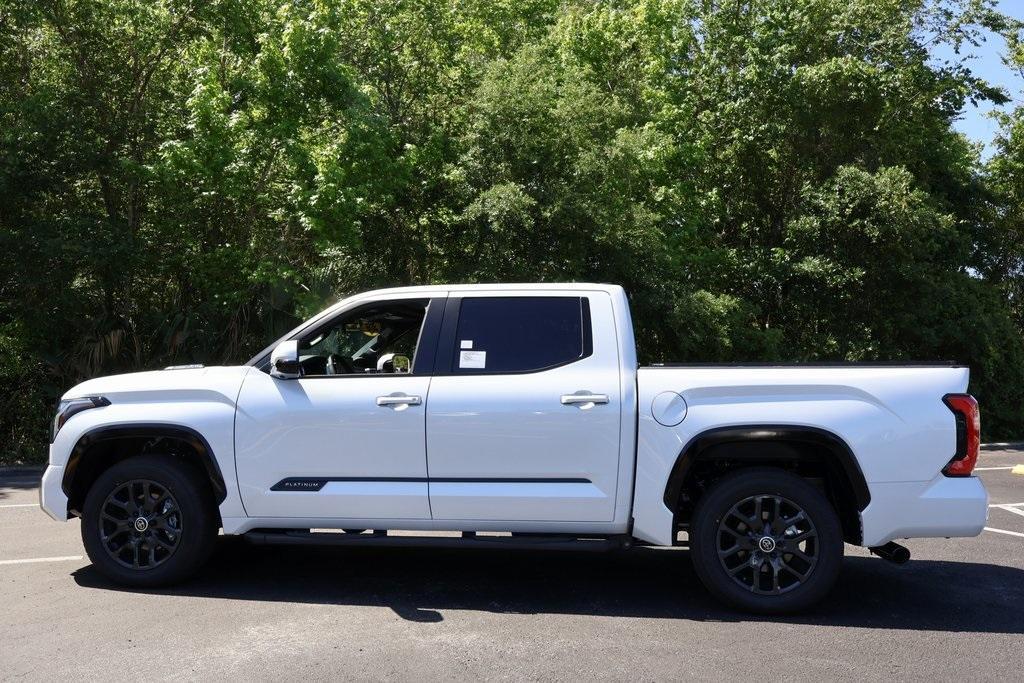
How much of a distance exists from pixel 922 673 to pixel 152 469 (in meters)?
4.61

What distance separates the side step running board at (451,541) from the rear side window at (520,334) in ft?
3.36

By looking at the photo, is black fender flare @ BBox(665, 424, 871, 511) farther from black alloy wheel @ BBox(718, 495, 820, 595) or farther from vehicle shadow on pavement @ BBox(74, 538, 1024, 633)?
vehicle shadow on pavement @ BBox(74, 538, 1024, 633)

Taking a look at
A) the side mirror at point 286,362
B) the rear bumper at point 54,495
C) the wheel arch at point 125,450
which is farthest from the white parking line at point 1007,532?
the rear bumper at point 54,495

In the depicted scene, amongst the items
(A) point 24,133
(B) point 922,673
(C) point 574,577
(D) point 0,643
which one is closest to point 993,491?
(C) point 574,577

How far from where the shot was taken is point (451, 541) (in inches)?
254

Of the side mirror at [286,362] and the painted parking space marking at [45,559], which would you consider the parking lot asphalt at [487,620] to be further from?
the side mirror at [286,362]

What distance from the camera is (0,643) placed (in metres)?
5.56

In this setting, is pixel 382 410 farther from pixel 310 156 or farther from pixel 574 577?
pixel 310 156

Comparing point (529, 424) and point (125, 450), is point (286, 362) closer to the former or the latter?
point (125, 450)

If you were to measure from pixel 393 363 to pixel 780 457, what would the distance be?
2.49m

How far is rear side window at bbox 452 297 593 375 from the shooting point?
6.54 meters

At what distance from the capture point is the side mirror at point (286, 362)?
21.4 feet

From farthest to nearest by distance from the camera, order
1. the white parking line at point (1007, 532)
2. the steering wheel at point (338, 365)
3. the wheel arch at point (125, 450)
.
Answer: the white parking line at point (1007, 532) → the steering wheel at point (338, 365) → the wheel arch at point (125, 450)

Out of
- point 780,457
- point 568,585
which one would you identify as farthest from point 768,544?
point 568,585
